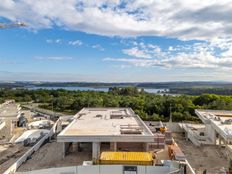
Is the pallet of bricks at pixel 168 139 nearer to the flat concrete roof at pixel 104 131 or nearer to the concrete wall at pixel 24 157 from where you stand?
the flat concrete roof at pixel 104 131

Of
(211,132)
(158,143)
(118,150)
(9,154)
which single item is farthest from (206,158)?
(9,154)

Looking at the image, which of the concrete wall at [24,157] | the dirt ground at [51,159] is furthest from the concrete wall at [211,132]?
the concrete wall at [24,157]

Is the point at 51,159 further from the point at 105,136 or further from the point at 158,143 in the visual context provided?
the point at 158,143

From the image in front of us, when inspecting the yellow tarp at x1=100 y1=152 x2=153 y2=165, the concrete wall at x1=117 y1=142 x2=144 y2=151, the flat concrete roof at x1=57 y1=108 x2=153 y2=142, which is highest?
the flat concrete roof at x1=57 y1=108 x2=153 y2=142

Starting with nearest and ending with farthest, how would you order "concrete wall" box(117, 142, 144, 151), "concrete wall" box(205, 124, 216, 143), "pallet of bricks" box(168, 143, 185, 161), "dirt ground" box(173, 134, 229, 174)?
1. "pallet of bricks" box(168, 143, 185, 161)
2. "dirt ground" box(173, 134, 229, 174)
3. "concrete wall" box(117, 142, 144, 151)
4. "concrete wall" box(205, 124, 216, 143)

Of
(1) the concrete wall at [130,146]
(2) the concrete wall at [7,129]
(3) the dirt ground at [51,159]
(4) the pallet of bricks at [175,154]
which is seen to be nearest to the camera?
(4) the pallet of bricks at [175,154]

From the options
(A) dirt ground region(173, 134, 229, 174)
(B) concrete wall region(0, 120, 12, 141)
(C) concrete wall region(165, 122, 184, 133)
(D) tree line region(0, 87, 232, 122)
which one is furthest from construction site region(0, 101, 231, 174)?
(D) tree line region(0, 87, 232, 122)

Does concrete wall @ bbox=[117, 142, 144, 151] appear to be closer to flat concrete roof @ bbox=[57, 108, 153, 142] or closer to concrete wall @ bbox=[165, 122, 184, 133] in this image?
flat concrete roof @ bbox=[57, 108, 153, 142]

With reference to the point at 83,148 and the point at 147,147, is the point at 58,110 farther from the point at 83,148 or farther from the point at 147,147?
the point at 147,147
